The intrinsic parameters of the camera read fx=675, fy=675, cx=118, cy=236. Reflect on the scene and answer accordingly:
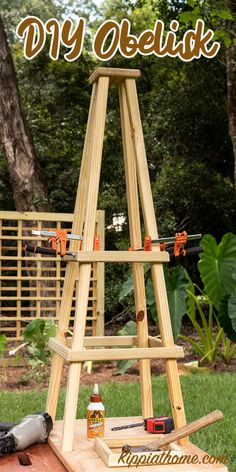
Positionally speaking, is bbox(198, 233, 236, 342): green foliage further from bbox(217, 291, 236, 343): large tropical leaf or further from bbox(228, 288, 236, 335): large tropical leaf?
bbox(228, 288, 236, 335): large tropical leaf

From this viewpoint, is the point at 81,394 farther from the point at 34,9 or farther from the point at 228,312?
the point at 34,9

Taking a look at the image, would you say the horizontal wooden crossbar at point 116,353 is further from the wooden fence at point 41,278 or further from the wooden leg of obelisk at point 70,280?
the wooden fence at point 41,278

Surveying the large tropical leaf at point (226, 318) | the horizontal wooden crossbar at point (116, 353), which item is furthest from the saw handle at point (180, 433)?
the large tropical leaf at point (226, 318)

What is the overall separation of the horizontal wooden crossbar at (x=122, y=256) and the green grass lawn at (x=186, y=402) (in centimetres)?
95

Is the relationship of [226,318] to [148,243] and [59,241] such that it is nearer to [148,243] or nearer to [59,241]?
[148,243]

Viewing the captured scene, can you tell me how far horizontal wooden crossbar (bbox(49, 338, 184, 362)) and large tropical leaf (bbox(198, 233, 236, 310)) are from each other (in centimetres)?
235

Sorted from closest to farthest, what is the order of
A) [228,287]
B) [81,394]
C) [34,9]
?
[81,394] → [228,287] → [34,9]

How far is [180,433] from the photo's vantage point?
239 cm

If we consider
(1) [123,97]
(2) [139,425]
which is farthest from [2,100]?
(2) [139,425]

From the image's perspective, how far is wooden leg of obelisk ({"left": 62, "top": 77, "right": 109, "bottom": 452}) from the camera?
2398 mm

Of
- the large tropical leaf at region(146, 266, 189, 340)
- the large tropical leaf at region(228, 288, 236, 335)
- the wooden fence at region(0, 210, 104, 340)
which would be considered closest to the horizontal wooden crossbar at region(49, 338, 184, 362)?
the large tropical leaf at region(228, 288, 236, 335)

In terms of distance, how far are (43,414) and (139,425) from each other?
1.38ft

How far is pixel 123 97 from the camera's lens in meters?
2.77

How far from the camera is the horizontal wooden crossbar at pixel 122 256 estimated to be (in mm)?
2438
